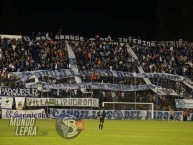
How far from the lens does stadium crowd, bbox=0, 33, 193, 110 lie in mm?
55531

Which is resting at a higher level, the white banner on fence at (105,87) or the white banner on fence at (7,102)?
the white banner on fence at (105,87)

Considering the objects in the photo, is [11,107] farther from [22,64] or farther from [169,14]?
[169,14]

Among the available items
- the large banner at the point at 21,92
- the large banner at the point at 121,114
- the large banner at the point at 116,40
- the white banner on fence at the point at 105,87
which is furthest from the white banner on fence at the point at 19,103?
the large banner at the point at 116,40

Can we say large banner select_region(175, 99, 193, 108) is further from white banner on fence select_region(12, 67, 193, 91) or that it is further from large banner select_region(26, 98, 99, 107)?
large banner select_region(26, 98, 99, 107)

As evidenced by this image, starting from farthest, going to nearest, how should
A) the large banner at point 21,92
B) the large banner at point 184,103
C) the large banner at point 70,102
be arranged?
the large banner at point 184,103 < the large banner at point 70,102 < the large banner at point 21,92

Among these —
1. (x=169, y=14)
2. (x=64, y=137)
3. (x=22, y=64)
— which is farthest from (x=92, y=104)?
(x=169, y=14)

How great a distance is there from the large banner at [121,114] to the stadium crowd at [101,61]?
106cm

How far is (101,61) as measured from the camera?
6197 centimetres

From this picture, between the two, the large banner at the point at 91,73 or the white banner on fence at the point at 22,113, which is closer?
the white banner on fence at the point at 22,113

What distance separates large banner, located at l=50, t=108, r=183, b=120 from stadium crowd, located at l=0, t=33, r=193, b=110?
1060 millimetres

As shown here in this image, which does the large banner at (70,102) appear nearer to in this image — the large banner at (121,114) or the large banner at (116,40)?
the large banner at (121,114)

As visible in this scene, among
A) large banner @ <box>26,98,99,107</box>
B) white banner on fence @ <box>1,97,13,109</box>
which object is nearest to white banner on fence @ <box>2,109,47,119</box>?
white banner on fence @ <box>1,97,13,109</box>

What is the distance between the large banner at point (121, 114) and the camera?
5250 cm

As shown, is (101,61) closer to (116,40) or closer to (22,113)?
(116,40)
